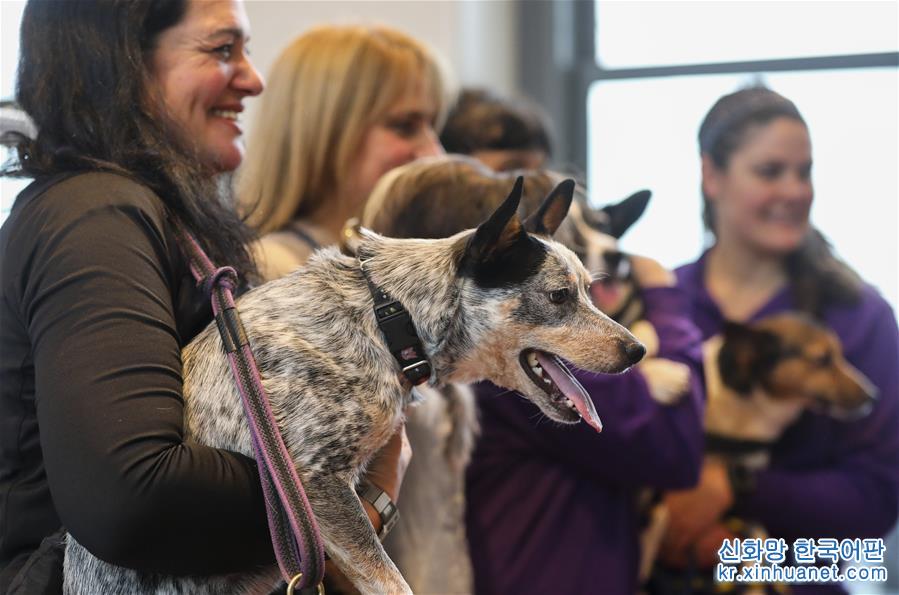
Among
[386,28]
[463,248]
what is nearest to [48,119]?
[463,248]

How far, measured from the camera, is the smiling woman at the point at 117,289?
876 mm

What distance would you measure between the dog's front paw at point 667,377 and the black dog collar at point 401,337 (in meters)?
0.67

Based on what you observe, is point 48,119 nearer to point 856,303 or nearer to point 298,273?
point 298,273

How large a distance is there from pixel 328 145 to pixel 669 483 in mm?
848

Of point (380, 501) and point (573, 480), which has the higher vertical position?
point (380, 501)

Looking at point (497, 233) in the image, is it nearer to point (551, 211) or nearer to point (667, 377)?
point (551, 211)

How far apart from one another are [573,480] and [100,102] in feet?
3.15

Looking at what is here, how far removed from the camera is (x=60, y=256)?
0.93 m

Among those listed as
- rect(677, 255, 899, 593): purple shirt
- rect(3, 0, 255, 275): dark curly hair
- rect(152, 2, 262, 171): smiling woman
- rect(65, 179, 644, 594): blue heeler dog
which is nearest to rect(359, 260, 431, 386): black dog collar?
rect(65, 179, 644, 594): blue heeler dog

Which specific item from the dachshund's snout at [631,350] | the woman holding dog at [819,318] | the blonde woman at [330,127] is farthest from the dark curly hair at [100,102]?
the woman holding dog at [819,318]

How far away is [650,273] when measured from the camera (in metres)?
1.75

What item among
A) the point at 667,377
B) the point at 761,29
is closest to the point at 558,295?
the point at 667,377

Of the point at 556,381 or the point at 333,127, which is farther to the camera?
the point at 333,127

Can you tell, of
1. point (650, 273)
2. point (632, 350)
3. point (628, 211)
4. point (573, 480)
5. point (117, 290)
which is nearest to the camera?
point (117, 290)
